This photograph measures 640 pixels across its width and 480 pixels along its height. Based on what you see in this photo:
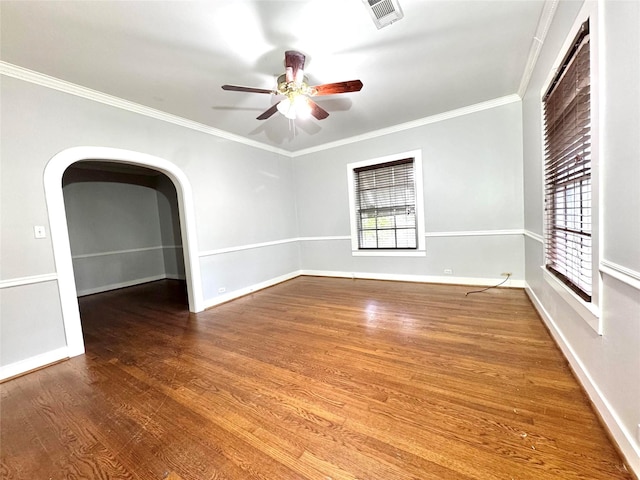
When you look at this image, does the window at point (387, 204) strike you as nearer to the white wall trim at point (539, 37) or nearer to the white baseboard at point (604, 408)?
the white wall trim at point (539, 37)

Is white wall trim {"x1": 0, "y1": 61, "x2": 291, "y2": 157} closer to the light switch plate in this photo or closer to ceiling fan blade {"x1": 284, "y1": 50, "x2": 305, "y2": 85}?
the light switch plate

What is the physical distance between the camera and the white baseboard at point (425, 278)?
12.0ft

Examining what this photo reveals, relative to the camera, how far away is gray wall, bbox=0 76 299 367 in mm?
2146

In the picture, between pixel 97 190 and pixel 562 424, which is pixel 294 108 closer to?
pixel 562 424

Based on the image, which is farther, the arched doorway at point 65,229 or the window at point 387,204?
the window at point 387,204

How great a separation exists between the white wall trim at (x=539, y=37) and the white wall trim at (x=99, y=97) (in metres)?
3.80

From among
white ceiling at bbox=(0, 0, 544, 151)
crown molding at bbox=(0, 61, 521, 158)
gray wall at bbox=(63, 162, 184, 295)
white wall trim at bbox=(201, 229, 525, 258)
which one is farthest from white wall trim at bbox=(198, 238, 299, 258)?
gray wall at bbox=(63, 162, 184, 295)

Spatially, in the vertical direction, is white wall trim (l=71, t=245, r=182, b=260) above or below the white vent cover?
below

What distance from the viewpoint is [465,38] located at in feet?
7.14

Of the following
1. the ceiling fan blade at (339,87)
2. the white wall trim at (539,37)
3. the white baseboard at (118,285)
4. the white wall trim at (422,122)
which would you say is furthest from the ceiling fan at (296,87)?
the white baseboard at (118,285)

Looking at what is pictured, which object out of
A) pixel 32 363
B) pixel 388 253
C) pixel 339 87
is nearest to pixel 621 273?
pixel 339 87

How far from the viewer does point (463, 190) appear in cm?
381

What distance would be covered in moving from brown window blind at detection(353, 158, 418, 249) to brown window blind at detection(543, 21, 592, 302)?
206 centimetres

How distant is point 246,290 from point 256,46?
133 inches
